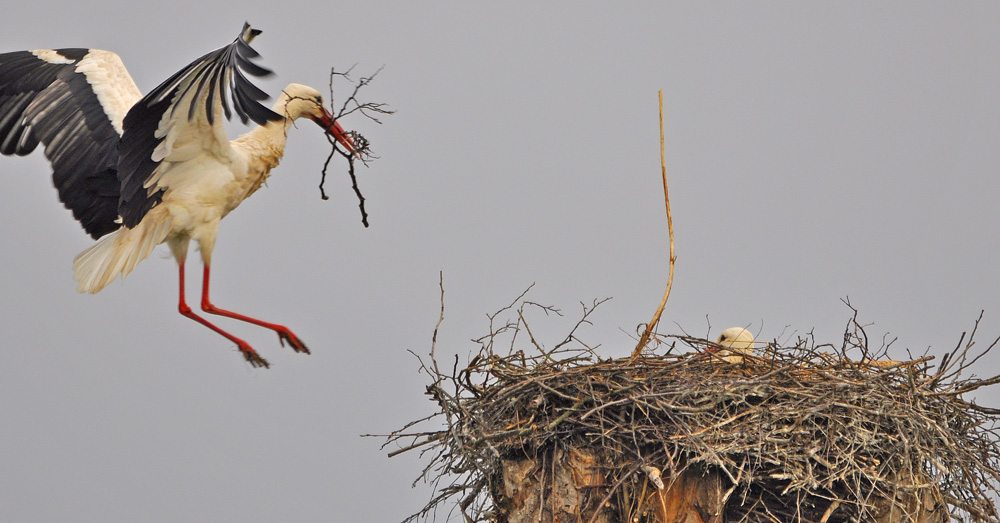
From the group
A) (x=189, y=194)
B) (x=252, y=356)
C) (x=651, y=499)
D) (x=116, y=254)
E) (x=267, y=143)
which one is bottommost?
(x=651, y=499)

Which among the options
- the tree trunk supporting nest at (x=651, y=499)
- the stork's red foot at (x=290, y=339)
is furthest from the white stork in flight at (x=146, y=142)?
the tree trunk supporting nest at (x=651, y=499)

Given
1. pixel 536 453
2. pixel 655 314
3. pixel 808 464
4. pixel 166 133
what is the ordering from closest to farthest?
pixel 808 464, pixel 536 453, pixel 655 314, pixel 166 133

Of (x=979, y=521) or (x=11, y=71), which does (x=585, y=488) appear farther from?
(x=11, y=71)

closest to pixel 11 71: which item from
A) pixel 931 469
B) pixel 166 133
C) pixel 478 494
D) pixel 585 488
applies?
pixel 166 133

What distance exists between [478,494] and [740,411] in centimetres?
142

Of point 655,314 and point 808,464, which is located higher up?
point 655,314

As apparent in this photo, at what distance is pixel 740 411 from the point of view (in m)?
5.93

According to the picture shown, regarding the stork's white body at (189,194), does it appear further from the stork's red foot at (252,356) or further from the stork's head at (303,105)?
the stork's red foot at (252,356)

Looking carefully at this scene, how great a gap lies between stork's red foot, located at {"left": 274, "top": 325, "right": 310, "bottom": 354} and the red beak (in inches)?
44.6

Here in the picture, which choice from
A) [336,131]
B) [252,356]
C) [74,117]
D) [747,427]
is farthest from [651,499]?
[74,117]

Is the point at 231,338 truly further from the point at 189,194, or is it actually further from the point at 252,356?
the point at 189,194

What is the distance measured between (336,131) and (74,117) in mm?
1834

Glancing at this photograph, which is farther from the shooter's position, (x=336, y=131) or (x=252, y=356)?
(x=336, y=131)

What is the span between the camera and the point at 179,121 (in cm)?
715
